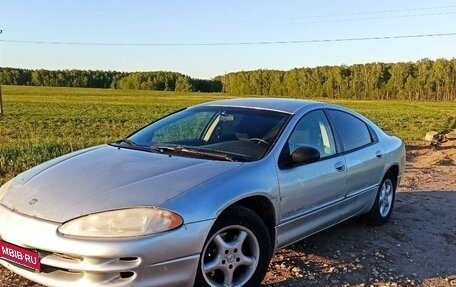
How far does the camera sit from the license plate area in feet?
10.1

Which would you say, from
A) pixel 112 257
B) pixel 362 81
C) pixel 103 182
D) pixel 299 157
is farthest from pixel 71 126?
pixel 362 81

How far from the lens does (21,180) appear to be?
377 centimetres

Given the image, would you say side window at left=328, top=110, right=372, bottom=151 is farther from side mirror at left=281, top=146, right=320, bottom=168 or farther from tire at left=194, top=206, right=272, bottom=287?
tire at left=194, top=206, right=272, bottom=287

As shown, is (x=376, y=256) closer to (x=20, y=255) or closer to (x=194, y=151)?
(x=194, y=151)

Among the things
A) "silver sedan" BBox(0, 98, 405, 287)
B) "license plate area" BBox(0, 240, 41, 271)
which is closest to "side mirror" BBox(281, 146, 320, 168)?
"silver sedan" BBox(0, 98, 405, 287)

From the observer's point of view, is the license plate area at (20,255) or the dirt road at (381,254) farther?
the dirt road at (381,254)

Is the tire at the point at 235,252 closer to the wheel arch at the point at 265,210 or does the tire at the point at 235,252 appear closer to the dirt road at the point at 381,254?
the wheel arch at the point at 265,210

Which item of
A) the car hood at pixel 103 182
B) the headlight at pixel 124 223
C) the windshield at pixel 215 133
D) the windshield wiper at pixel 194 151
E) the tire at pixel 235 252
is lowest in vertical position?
the tire at pixel 235 252

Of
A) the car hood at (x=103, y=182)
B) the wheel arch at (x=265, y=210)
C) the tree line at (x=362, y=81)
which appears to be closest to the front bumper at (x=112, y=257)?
the car hood at (x=103, y=182)

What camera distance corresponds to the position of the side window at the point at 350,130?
5.03 meters

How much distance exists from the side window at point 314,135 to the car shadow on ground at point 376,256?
94cm

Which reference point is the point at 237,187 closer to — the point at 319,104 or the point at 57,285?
the point at 57,285

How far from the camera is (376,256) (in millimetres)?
4785

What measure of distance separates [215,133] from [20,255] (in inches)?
77.7
